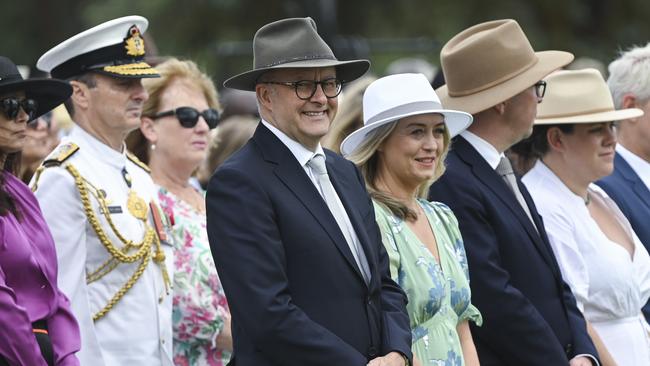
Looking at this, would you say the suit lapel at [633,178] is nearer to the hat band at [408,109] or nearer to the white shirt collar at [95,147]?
the hat band at [408,109]

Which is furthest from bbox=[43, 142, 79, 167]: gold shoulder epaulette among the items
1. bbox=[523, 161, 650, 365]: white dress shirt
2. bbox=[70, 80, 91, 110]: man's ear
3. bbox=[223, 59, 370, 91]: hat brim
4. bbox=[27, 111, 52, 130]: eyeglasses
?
bbox=[523, 161, 650, 365]: white dress shirt

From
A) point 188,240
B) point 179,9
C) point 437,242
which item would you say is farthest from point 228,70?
point 437,242

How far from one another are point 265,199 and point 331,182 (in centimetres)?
44

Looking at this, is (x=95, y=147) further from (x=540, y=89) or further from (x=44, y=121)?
(x=540, y=89)

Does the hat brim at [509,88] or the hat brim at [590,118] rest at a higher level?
the hat brim at [509,88]

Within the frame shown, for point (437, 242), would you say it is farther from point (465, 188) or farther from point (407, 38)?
point (407, 38)

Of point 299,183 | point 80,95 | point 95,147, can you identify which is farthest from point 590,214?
point 80,95

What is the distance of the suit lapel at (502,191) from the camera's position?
6410 millimetres

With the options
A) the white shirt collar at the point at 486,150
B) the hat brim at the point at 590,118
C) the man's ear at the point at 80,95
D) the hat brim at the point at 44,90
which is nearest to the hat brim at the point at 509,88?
the white shirt collar at the point at 486,150

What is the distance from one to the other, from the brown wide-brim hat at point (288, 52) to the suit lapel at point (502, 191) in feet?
3.83

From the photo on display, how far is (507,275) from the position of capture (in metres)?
6.23

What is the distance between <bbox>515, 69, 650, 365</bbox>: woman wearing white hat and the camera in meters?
6.96

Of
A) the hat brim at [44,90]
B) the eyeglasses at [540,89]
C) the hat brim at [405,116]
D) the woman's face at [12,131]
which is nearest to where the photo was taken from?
the woman's face at [12,131]

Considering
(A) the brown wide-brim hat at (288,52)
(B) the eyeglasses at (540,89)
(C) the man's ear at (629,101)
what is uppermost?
(A) the brown wide-brim hat at (288,52)
